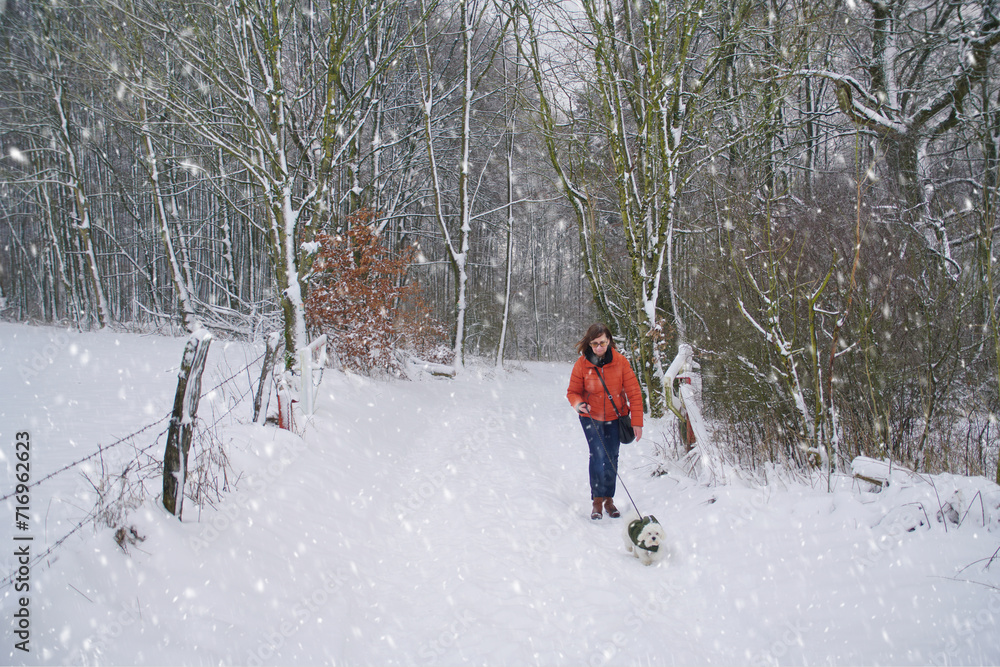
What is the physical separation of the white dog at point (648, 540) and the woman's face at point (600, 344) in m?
1.49

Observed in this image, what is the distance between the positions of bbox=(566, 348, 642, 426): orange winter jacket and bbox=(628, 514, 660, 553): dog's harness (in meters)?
1.05

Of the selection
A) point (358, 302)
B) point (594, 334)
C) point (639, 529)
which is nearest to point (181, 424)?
point (639, 529)

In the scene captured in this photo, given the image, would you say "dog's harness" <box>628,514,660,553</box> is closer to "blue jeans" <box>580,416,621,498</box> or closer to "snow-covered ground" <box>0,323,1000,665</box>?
"snow-covered ground" <box>0,323,1000,665</box>

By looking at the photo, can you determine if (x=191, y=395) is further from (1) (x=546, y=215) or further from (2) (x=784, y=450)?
(1) (x=546, y=215)

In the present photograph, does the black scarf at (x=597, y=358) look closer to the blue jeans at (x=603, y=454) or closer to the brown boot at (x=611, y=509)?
the blue jeans at (x=603, y=454)

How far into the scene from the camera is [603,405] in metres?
4.37

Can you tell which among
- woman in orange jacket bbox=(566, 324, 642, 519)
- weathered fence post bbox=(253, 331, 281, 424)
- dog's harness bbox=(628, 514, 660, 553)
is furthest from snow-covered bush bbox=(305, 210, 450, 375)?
dog's harness bbox=(628, 514, 660, 553)

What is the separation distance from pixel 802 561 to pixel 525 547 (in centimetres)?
183

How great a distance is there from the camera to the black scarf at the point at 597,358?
172 inches

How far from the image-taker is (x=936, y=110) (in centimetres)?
693

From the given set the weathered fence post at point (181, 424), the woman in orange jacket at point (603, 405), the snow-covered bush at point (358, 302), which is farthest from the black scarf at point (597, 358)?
the snow-covered bush at point (358, 302)

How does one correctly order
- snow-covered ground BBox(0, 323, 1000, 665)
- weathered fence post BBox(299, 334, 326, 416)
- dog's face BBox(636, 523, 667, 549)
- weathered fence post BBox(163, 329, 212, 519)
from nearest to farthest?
snow-covered ground BBox(0, 323, 1000, 665) < weathered fence post BBox(163, 329, 212, 519) < dog's face BBox(636, 523, 667, 549) < weathered fence post BBox(299, 334, 326, 416)

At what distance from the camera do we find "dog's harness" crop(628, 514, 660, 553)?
3.35 meters

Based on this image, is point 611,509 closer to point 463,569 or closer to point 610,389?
A: point 610,389
